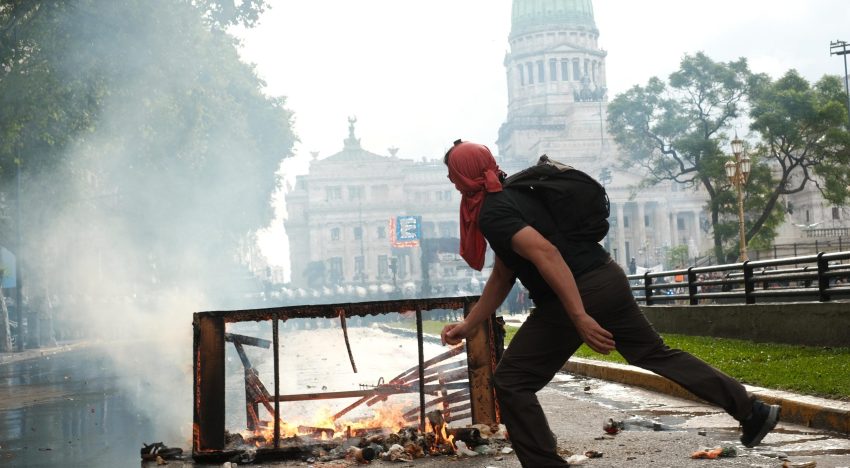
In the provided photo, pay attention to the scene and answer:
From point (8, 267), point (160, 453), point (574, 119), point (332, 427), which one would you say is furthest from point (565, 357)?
point (574, 119)

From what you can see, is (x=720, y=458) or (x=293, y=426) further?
(x=293, y=426)

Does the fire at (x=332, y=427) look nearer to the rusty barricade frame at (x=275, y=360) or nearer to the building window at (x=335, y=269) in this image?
the rusty barricade frame at (x=275, y=360)

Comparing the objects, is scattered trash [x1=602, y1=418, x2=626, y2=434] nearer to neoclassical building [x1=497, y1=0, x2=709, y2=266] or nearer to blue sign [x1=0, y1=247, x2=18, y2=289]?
blue sign [x1=0, y1=247, x2=18, y2=289]

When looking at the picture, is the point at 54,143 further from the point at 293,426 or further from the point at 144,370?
the point at 293,426

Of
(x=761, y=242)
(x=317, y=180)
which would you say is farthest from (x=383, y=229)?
(x=761, y=242)

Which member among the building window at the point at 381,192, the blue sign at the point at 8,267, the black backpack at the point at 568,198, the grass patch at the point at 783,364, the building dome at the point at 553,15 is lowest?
the grass patch at the point at 783,364

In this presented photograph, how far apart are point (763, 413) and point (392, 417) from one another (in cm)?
335

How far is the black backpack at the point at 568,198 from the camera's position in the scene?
4461 millimetres

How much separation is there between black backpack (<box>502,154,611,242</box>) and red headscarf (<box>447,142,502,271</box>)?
0.33 ft

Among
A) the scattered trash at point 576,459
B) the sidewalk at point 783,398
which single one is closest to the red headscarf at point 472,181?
the scattered trash at point 576,459

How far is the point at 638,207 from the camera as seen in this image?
11500 centimetres

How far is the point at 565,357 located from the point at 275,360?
9.03 ft

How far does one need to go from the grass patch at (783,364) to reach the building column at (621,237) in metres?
96.6

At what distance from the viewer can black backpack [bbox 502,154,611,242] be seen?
446 cm
